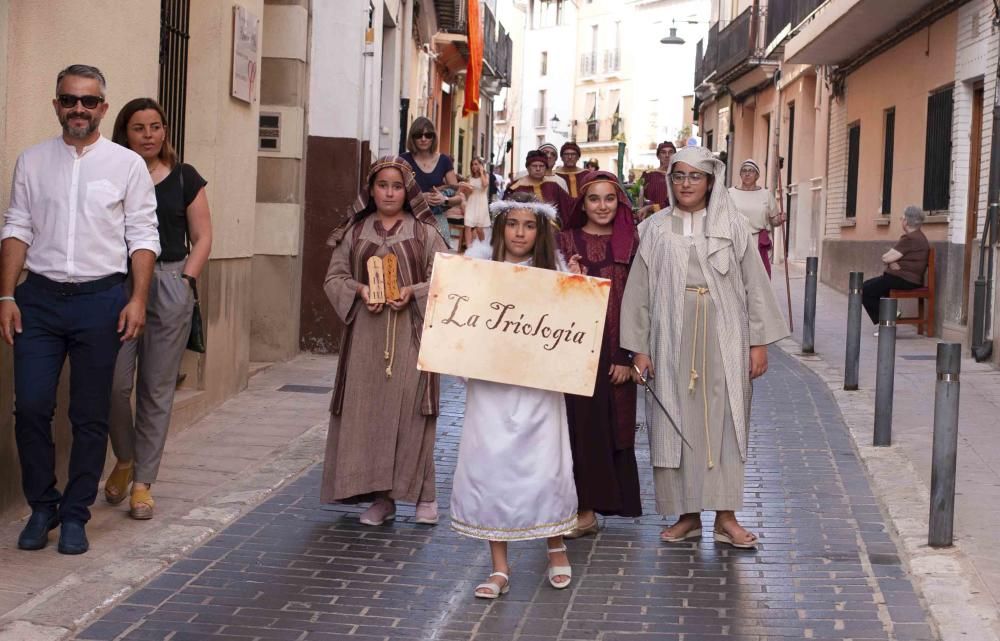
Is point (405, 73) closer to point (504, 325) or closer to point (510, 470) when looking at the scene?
point (504, 325)

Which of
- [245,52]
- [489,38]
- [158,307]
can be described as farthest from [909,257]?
[489,38]

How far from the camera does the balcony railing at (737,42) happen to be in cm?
3434

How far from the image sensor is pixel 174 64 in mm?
9875

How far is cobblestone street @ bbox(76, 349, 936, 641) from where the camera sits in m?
5.52

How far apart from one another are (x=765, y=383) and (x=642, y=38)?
5858cm

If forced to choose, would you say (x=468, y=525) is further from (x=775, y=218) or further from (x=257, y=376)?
(x=775, y=218)

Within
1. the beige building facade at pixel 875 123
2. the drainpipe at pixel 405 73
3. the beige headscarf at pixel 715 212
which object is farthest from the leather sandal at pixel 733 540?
the drainpipe at pixel 405 73

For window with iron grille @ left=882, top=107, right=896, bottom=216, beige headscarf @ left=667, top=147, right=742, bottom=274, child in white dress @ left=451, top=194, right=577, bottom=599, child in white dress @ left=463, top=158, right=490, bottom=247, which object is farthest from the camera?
window with iron grille @ left=882, top=107, right=896, bottom=216

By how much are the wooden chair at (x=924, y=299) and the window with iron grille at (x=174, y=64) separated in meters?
9.25

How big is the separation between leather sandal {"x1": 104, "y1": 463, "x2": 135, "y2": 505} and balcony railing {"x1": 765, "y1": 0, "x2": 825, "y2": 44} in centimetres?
1846

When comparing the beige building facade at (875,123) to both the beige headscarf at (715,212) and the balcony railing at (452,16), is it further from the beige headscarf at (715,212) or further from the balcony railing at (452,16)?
the beige headscarf at (715,212)

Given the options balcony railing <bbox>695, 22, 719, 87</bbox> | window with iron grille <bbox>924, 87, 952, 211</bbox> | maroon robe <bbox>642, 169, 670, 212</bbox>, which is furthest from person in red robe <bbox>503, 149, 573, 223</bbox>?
balcony railing <bbox>695, 22, 719, 87</bbox>

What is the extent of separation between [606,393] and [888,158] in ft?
50.4

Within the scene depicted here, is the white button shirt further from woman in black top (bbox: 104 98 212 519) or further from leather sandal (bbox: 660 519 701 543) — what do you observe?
leather sandal (bbox: 660 519 701 543)
